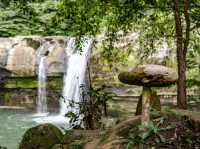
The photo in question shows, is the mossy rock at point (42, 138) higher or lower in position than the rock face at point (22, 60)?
lower

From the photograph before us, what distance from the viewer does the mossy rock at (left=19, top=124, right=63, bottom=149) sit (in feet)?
24.2

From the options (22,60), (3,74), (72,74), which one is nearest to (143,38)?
(72,74)

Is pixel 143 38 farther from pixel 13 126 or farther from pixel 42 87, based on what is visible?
pixel 42 87

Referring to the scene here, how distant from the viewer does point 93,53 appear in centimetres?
1528

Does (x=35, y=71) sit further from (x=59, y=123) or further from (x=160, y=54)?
(x=160, y=54)

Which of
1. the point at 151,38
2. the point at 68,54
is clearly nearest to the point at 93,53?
the point at 68,54

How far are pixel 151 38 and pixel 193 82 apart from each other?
4.28 m

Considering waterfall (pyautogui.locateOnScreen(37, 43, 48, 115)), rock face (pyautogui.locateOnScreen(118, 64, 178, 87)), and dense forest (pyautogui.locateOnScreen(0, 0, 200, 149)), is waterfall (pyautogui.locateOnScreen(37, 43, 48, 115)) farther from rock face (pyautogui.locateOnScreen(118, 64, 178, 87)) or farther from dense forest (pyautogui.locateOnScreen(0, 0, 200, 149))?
rock face (pyautogui.locateOnScreen(118, 64, 178, 87))

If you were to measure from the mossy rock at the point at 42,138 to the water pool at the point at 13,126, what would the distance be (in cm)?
373

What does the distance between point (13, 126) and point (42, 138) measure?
670 centimetres

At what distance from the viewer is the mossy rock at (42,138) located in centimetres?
738

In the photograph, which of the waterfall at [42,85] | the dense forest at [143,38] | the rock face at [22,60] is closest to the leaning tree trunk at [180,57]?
the dense forest at [143,38]

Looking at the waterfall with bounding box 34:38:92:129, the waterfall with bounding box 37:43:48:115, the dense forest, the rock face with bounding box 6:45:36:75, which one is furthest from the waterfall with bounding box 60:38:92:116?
the dense forest

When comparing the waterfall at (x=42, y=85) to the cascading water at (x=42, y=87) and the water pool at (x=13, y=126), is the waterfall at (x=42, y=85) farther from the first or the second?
the water pool at (x=13, y=126)
